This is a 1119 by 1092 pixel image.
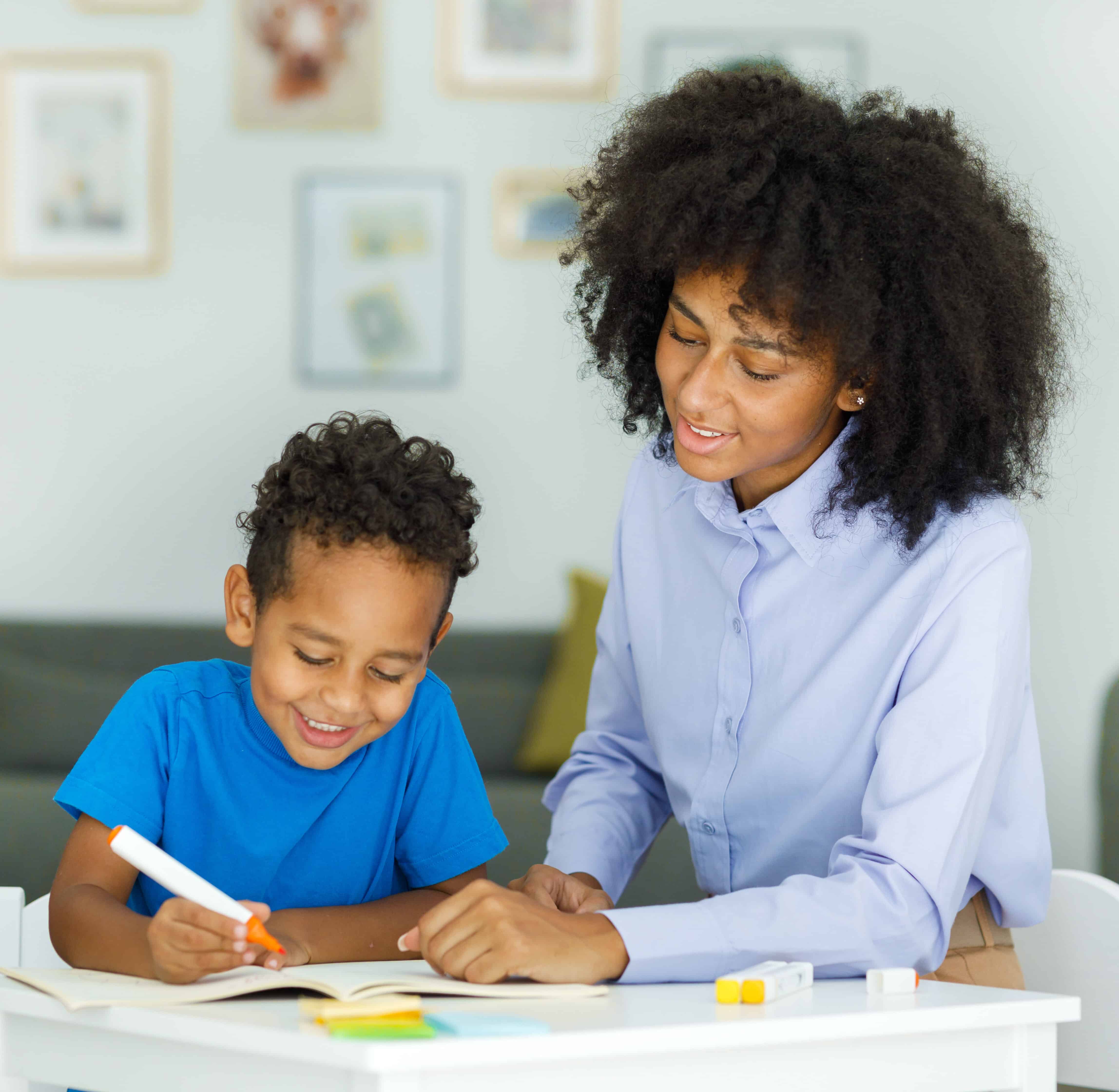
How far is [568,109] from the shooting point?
3129mm

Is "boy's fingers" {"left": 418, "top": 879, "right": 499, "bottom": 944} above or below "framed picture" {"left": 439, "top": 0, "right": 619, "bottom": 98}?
below

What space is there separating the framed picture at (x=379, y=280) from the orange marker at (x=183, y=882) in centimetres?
242

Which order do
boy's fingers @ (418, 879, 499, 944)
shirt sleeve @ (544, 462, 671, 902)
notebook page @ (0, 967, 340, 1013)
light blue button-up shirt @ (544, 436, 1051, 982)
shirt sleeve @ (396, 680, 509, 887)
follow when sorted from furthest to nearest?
shirt sleeve @ (544, 462, 671, 902) → shirt sleeve @ (396, 680, 509, 887) → light blue button-up shirt @ (544, 436, 1051, 982) → boy's fingers @ (418, 879, 499, 944) → notebook page @ (0, 967, 340, 1013)

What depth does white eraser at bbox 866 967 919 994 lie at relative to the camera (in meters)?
0.85

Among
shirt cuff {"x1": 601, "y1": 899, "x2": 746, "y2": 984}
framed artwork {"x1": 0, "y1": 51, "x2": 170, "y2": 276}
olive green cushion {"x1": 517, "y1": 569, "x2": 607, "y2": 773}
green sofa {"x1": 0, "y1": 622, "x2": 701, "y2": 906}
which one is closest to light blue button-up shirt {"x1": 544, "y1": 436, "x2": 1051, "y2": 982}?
shirt cuff {"x1": 601, "y1": 899, "x2": 746, "y2": 984}

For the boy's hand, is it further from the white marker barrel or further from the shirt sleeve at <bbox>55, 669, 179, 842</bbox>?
the shirt sleeve at <bbox>55, 669, 179, 842</bbox>

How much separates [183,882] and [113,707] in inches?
79.2

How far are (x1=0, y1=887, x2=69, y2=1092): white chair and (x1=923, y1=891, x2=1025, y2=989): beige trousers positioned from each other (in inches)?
30.2

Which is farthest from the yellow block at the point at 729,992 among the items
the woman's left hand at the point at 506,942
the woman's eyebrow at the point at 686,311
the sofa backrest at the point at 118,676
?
the sofa backrest at the point at 118,676

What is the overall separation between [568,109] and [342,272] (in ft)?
2.10

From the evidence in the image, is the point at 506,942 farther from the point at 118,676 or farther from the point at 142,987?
the point at 118,676

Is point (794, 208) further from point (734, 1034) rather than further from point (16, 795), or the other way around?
point (16, 795)

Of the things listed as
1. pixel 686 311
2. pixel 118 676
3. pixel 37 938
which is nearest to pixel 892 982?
pixel 686 311

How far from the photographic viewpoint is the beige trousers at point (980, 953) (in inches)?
46.4
